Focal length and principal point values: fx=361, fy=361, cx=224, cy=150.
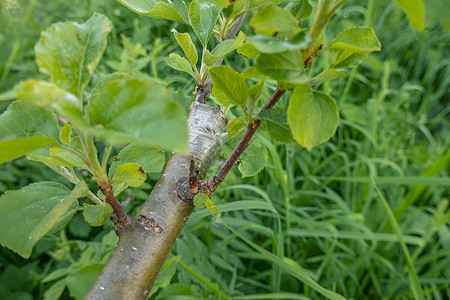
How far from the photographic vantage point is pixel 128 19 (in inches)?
68.3

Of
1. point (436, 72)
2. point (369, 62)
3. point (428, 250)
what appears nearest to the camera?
point (428, 250)

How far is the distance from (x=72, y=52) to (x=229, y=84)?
0.15 metres

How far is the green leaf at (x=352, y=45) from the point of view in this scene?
1.01 feet

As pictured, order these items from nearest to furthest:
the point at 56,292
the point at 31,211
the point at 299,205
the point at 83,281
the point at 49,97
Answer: the point at 49,97, the point at 31,211, the point at 83,281, the point at 56,292, the point at 299,205

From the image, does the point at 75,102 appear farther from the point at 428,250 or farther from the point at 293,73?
the point at 428,250

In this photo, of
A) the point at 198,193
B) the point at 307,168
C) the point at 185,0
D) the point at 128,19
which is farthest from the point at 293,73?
the point at 128,19

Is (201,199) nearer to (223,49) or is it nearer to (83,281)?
(223,49)

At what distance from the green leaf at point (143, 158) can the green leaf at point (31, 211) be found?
0.25 ft

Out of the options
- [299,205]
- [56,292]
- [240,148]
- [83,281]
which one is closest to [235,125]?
[240,148]

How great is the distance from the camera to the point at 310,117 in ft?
1.08

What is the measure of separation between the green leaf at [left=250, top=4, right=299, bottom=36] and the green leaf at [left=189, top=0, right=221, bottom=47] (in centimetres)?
16

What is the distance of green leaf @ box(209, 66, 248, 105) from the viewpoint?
0.37 meters

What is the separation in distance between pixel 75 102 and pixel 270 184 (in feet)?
3.54

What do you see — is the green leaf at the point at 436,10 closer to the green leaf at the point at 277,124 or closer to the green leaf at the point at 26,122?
the green leaf at the point at 277,124
